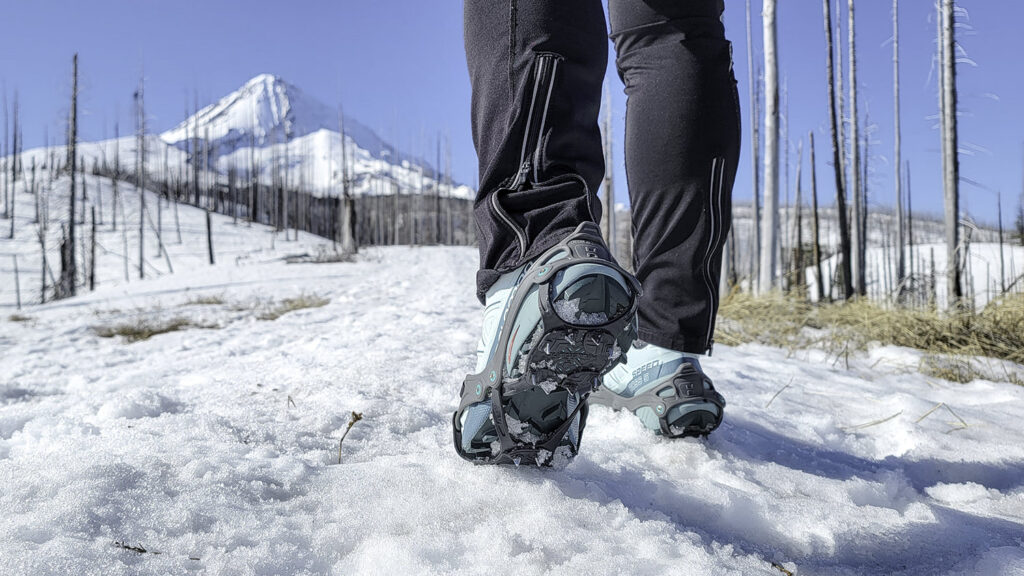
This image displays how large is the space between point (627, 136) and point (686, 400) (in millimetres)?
368

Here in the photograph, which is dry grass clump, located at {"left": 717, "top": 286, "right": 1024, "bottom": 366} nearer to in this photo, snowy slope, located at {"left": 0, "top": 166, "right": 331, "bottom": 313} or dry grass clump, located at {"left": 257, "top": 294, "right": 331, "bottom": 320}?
dry grass clump, located at {"left": 257, "top": 294, "right": 331, "bottom": 320}

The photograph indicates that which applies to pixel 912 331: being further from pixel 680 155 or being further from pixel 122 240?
pixel 122 240

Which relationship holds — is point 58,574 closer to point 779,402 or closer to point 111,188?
point 779,402

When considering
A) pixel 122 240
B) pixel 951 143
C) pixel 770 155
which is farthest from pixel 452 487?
pixel 122 240

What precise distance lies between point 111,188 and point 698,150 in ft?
105

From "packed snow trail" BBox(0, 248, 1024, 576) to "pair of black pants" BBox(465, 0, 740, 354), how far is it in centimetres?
21

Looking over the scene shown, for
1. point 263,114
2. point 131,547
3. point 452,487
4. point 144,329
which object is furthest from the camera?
point 263,114

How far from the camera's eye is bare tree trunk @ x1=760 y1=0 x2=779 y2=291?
5516 millimetres

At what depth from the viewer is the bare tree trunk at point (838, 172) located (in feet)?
24.6

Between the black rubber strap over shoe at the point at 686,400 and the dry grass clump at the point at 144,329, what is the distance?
2624mm

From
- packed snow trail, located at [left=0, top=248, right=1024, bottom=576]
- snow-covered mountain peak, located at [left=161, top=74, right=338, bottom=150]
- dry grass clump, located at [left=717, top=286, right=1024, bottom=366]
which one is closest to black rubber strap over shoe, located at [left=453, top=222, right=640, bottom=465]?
packed snow trail, located at [left=0, top=248, right=1024, bottom=576]

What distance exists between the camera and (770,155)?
5555mm

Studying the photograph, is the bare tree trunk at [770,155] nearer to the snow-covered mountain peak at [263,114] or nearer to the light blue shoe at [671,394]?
the light blue shoe at [671,394]

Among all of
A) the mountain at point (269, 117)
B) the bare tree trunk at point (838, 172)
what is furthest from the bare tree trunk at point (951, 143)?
the mountain at point (269, 117)
